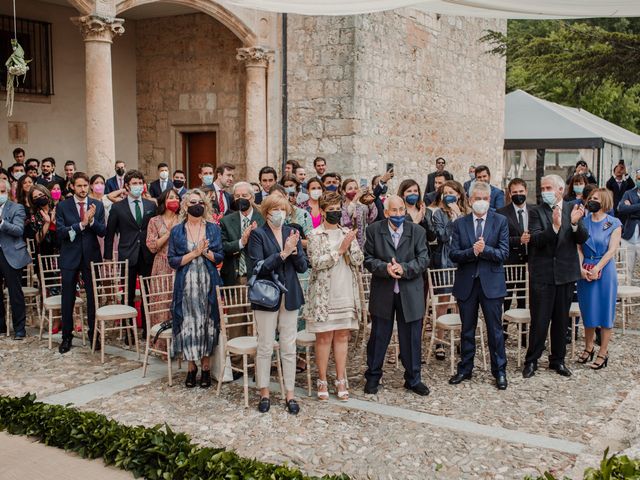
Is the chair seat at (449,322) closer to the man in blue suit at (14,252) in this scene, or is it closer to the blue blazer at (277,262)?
the blue blazer at (277,262)

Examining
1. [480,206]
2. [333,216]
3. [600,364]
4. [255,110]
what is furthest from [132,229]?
[255,110]

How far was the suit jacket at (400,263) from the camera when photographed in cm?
593

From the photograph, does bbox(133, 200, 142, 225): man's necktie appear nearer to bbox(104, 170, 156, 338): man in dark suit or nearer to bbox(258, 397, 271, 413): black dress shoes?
bbox(104, 170, 156, 338): man in dark suit

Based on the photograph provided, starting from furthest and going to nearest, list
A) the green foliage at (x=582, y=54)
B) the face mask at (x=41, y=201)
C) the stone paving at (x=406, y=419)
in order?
the green foliage at (x=582, y=54)
the face mask at (x=41, y=201)
the stone paving at (x=406, y=419)

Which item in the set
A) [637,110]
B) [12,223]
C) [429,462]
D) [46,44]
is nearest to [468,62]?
[46,44]

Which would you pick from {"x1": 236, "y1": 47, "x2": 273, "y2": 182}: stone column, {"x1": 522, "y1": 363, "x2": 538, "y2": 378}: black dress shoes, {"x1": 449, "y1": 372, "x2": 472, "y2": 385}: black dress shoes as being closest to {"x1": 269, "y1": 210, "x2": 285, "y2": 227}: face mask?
{"x1": 449, "y1": 372, "x2": 472, "y2": 385}: black dress shoes

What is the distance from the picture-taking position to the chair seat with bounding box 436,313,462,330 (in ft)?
21.7

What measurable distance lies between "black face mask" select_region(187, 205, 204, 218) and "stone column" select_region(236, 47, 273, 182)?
298 inches

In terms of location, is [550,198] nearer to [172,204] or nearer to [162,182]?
[172,204]

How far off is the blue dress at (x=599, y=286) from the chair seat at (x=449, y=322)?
1.33 meters

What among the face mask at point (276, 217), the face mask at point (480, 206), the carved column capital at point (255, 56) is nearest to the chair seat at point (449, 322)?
the face mask at point (480, 206)

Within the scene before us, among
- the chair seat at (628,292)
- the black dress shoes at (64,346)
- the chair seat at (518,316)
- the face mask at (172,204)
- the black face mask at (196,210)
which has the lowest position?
the black dress shoes at (64,346)

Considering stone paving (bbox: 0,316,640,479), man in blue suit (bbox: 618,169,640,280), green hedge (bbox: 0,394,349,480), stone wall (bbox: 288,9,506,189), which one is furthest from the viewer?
stone wall (bbox: 288,9,506,189)

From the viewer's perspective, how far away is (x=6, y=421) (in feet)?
17.2
